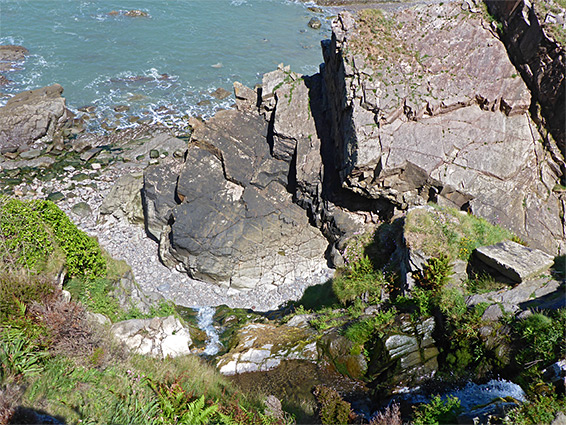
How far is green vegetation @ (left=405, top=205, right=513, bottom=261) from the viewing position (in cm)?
1540

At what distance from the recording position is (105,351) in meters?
11.9

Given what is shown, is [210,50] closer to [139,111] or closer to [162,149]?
[139,111]

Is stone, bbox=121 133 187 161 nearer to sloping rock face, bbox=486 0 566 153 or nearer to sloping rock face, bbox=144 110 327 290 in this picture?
sloping rock face, bbox=144 110 327 290

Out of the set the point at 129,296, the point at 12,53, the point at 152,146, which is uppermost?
the point at 12,53

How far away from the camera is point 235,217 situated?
23156mm

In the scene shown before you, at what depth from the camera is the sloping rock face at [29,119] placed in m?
31.8

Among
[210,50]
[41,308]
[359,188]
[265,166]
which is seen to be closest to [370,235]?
[359,188]

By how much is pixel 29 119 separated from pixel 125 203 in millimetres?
13968

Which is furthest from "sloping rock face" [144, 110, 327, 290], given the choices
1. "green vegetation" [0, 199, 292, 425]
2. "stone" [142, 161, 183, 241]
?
"green vegetation" [0, 199, 292, 425]

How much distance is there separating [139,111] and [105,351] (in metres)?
29.9

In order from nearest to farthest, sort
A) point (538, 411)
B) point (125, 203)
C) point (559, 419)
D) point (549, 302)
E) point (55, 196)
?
point (559, 419) → point (538, 411) → point (549, 302) → point (125, 203) → point (55, 196)

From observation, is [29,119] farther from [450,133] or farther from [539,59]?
[539,59]

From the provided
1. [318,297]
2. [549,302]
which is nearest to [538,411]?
[549,302]

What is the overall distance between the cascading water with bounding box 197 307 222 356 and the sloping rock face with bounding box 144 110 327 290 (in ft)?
8.20
